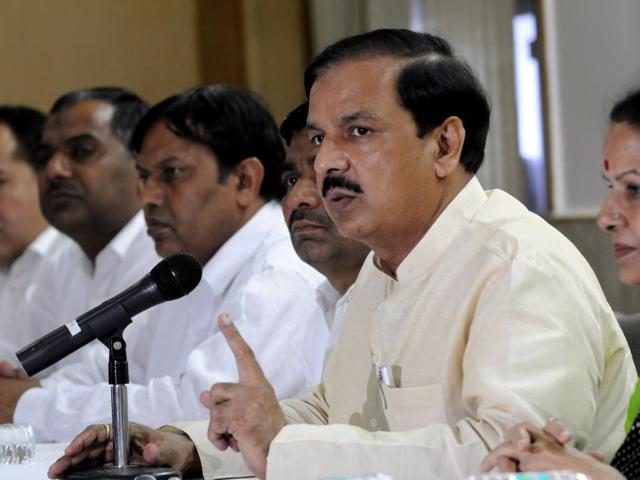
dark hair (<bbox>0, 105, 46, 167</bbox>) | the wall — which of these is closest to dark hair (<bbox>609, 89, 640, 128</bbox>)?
dark hair (<bbox>0, 105, 46, 167</bbox>)

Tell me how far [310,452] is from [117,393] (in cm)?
46

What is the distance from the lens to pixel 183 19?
8.38 meters

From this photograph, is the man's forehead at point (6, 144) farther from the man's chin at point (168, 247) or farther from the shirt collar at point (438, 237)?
the shirt collar at point (438, 237)

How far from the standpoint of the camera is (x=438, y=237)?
2.36 metres

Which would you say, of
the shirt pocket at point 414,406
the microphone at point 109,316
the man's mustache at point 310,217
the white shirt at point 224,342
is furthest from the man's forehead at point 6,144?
the shirt pocket at point 414,406

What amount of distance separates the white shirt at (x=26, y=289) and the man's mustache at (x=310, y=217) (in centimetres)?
198

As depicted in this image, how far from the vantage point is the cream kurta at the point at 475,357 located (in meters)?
2.02

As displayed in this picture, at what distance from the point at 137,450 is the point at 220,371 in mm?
842

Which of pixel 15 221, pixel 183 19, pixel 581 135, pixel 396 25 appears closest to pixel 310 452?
pixel 15 221

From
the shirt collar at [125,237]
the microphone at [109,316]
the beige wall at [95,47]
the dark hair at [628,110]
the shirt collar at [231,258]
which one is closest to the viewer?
the dark hair at [628,110]

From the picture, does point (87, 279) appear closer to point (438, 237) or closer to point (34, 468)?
point (34, 468)

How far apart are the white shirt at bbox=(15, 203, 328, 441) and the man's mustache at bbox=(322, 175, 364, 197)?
102cm

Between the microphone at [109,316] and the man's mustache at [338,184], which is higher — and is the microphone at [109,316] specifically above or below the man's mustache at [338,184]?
below

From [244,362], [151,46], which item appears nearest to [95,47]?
[151,46]
